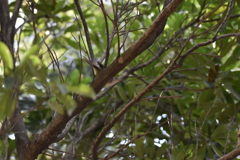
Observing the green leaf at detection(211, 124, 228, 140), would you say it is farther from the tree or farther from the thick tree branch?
the thick tree branch

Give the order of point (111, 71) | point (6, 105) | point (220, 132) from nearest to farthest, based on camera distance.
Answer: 1. point (6, 105)
2. point (111, 71)
3. point (220, 132)

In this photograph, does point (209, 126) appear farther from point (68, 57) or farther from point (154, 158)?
point (68, 57)

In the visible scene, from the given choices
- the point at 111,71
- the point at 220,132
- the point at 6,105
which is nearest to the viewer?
the point at 6,105

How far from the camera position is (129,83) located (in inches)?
51.7

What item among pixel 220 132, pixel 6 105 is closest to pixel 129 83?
pixel 220 132

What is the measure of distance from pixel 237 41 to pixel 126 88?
0.55 metres

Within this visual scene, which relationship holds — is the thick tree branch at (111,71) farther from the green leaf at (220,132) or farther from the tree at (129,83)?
the green leaf at (220,132)

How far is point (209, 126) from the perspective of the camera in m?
1.38

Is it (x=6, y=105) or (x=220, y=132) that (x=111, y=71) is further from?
(x=220, y=132)

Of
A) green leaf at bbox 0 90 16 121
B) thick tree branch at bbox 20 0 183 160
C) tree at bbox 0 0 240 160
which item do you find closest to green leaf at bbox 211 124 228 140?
tree at bbox 0 0 240 160

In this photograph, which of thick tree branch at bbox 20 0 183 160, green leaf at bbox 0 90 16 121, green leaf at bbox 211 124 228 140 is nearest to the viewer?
green leaf at bbox 0 90 16 121

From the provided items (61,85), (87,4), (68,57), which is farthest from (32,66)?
(87,4)

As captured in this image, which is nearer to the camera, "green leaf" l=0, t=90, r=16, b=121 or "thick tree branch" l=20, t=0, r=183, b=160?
"green leaf" l=0, t=90, r=16, b=121

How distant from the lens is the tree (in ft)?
1.97
